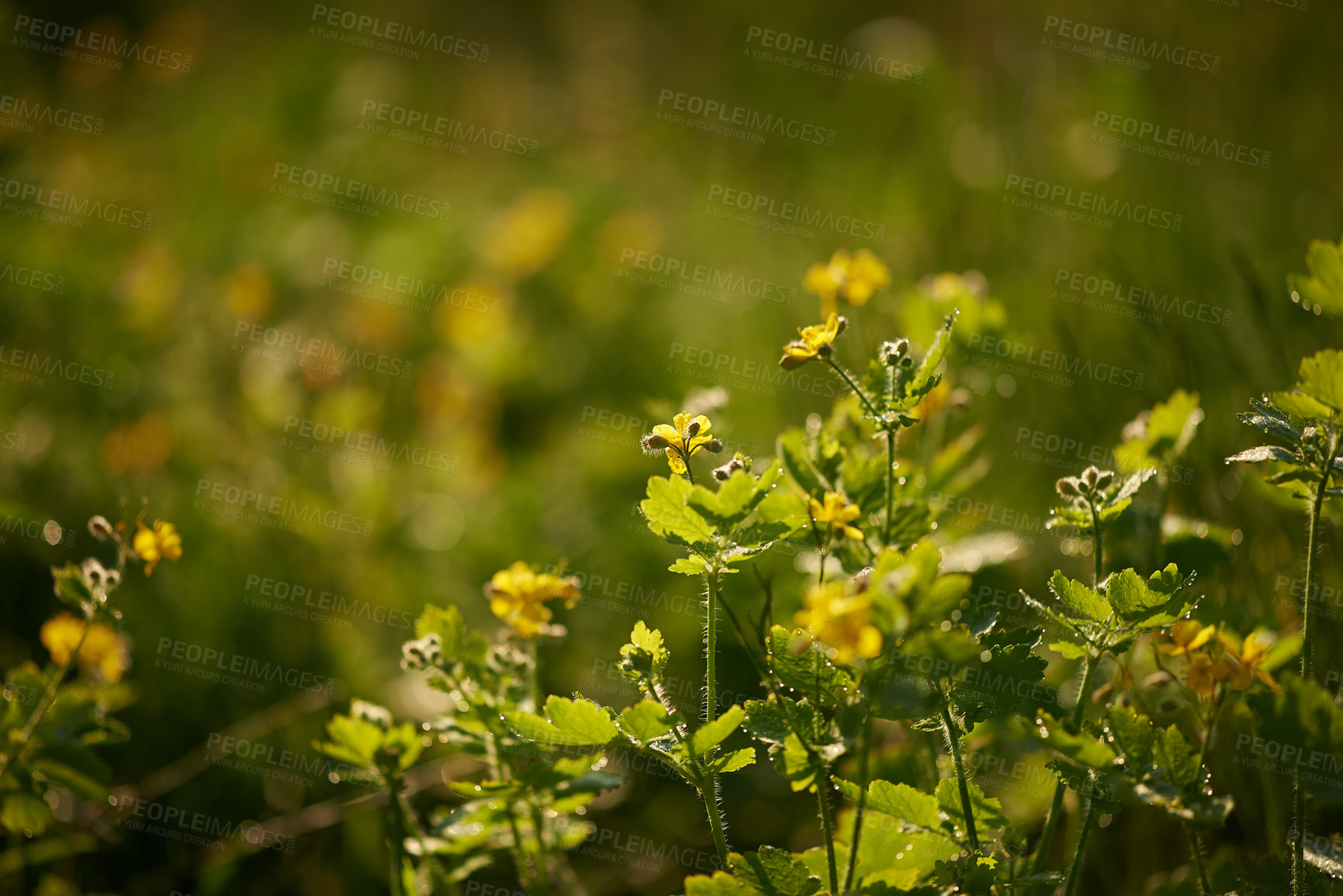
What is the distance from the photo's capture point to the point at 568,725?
1.26 meters

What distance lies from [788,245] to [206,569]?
325 centimetres

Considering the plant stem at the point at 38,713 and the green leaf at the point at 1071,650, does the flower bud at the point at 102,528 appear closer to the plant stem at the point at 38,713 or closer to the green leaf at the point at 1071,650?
the plant stem at the point at 38,713

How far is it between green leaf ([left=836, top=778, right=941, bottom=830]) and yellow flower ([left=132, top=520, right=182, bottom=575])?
3.88ft

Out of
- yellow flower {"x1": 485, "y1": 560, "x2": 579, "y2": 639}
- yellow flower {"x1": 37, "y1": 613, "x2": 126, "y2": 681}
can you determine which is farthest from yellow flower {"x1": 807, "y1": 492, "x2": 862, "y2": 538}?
yellow flower {"x1": 37, "y1": 613, "x2": 126, "y2": 681}

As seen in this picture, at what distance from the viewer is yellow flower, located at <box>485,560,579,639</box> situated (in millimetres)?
1469

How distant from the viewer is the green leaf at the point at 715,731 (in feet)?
3.86

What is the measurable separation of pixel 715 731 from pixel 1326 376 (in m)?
0.95

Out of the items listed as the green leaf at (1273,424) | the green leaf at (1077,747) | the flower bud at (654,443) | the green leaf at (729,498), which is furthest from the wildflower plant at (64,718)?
the green leaf at (1273,424)

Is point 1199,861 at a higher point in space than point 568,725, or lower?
lower

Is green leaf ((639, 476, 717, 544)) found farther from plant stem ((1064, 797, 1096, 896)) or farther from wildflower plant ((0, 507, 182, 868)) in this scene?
wildflower plant ((0, 507, 182, 868))

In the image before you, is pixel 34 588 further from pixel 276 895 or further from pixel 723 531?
pixel 723 531

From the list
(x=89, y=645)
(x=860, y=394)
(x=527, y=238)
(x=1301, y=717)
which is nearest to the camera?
(x=1301, y=717)

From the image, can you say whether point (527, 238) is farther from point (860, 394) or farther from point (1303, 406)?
point (1303, 406)

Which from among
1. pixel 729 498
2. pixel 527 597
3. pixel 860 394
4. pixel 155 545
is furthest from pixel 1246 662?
pixel 155 545
